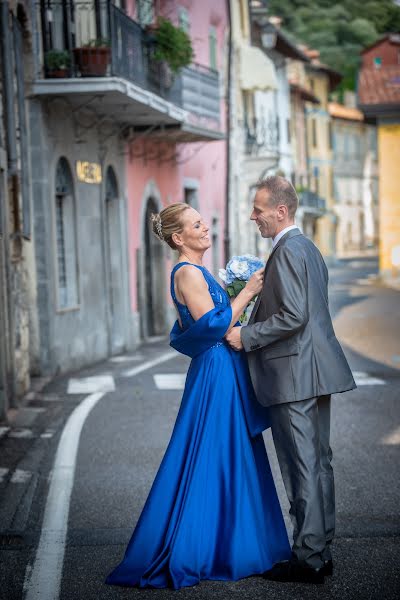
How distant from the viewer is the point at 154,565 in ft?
16.6

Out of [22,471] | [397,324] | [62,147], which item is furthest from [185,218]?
[397,324]

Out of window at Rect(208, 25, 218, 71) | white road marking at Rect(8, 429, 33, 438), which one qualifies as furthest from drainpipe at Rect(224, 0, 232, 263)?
white road marking at Rect(8, 429, 33, 438)

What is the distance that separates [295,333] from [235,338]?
29 cm

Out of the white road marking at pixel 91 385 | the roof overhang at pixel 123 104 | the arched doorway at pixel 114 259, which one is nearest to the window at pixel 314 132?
the roof overhang at pixel 123 104

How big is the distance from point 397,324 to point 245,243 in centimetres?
1489

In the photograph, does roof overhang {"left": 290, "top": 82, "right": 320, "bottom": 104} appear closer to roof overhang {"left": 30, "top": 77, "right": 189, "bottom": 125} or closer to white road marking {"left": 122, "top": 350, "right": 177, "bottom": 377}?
roof overhang {"left": 30, "top": 77, "right": 189, "bottom": 125}

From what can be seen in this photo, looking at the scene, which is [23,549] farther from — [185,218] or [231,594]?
[185,218]

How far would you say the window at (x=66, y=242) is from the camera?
16.8m

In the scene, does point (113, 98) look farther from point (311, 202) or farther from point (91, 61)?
point (311, 202)

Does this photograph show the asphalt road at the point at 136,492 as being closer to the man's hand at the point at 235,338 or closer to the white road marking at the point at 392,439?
the white road marking at the point at 392,439

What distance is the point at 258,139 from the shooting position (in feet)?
125

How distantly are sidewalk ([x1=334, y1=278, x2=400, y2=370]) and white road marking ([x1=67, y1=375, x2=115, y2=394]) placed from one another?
3.66 metres

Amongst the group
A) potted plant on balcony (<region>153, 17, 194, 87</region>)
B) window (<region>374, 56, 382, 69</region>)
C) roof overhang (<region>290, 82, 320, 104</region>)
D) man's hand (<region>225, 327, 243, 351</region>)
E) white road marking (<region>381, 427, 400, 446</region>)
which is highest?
window (<region>374, 56, 382, 69</region>)

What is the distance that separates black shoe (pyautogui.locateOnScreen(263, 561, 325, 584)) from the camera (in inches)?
197
